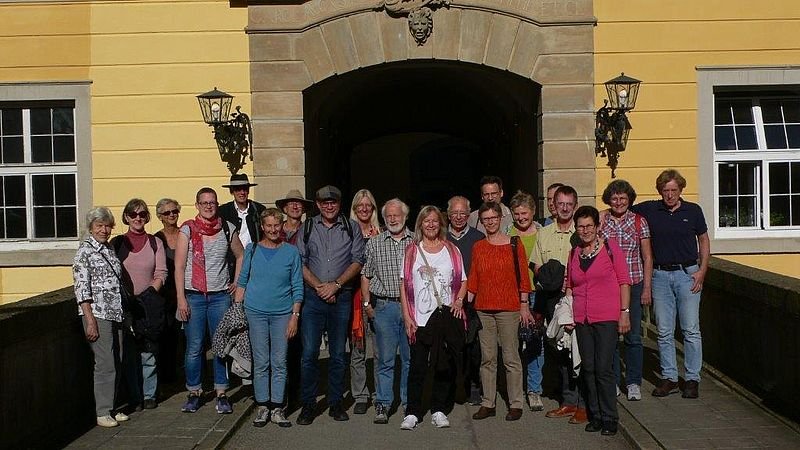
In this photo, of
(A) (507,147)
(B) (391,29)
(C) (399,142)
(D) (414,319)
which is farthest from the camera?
(C) (399,142)

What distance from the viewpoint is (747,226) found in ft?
37.8

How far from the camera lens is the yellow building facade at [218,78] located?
1099 centimetres

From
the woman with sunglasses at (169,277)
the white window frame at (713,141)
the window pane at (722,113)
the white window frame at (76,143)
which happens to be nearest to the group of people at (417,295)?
the woman with sunglasses at (169,277)

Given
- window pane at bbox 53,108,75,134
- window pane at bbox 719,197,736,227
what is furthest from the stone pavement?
window pane at bbox 53,108,75,134

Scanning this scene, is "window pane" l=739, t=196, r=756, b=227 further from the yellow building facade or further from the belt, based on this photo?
the belt

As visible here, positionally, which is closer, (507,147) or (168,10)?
(168,10)

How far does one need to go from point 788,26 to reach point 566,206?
4.96m

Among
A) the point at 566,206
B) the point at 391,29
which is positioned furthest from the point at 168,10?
the point at 566,206

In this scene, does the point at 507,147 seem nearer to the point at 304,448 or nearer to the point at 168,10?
the point at 168,10

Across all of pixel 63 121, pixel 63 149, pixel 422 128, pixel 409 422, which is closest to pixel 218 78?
pixel 63 121

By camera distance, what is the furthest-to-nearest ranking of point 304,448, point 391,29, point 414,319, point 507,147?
1. point 507,147
2. point 391,29
3. point 414,319
4. point 304,448

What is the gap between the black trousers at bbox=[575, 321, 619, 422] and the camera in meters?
7.01

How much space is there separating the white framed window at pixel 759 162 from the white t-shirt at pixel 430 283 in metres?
5.19

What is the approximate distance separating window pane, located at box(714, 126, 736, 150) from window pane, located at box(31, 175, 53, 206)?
7491 millimetres
